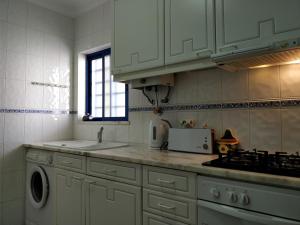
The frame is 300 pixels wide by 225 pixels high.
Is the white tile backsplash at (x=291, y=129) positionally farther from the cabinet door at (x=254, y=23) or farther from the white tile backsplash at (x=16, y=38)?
the white tile backsplash at (x=16, y=38)

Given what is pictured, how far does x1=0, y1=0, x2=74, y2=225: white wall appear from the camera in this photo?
249 cm

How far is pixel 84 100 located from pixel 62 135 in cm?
55

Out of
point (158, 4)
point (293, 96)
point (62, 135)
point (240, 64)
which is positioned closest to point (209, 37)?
point (240, 64)

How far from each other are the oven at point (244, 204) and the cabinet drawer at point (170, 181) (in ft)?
0.19

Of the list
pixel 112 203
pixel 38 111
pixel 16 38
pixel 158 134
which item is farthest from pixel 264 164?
pixel 16 38

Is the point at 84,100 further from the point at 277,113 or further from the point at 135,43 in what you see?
the point at 277,113

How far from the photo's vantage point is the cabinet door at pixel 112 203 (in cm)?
157

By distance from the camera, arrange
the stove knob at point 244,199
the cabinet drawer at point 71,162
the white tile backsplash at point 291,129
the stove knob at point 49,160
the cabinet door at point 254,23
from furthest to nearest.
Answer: the stove knob at point 49,160, the cabinet drawer at point 71,162, the white tile backsplash at point 291,129, the cabinet door at point 254,23, the stove knob at point 244,199

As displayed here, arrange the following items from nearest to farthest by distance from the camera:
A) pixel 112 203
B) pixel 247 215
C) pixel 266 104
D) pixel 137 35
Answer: pixel 247 215 → pixel 266 104 → pixel 112 203 → pixel 137 35

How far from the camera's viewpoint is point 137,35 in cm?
195

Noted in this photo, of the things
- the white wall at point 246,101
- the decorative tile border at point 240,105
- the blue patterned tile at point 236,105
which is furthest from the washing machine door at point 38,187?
the blue patterned tile at point 236,105

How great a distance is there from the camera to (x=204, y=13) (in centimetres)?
154

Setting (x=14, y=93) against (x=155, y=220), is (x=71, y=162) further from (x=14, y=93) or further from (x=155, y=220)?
(x=14, y=93)

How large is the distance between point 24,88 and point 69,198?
54.3 inches
